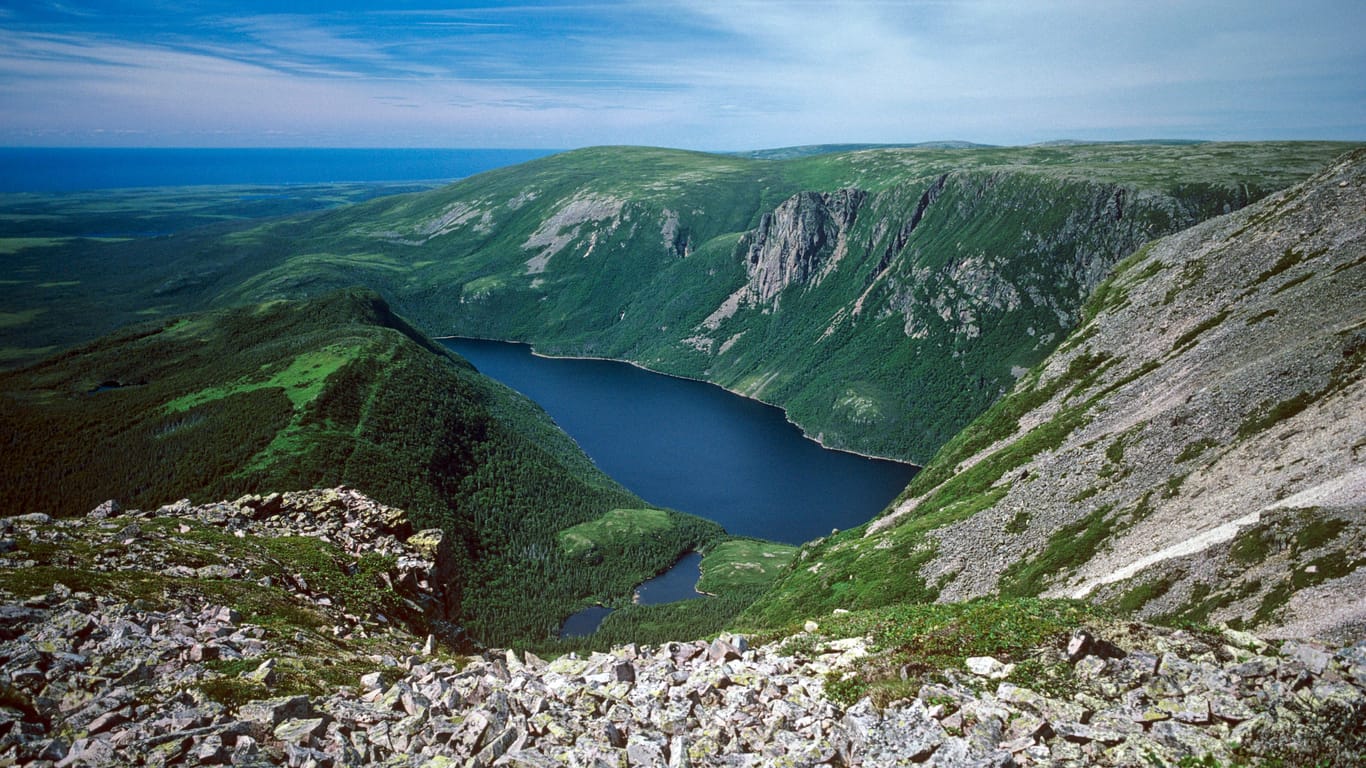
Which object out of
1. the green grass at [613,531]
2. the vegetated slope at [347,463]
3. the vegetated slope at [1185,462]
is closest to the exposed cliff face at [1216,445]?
the vegetated slope at [1185,462]

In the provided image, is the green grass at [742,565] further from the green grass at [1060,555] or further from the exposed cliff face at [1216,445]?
→ the green grass at [1060,555]

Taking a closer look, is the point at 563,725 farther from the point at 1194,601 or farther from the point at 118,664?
the point at 1194,601

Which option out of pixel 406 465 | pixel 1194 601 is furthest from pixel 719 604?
pixel 1194 601

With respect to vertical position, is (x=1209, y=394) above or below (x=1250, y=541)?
above

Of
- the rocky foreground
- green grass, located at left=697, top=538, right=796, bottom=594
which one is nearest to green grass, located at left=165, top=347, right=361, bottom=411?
green grass, located at left=697, top=538, right=796, bottom=594

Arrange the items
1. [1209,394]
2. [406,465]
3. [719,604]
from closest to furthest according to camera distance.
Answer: [1209,394] → [719,604] → [406,465]
